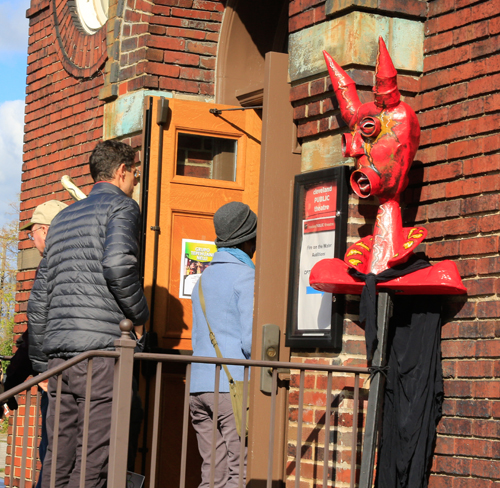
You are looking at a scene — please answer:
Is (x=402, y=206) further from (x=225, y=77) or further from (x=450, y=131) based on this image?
(x=225, y=77)

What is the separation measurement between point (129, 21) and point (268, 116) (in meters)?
2.28

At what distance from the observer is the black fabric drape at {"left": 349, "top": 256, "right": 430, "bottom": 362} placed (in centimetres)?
389

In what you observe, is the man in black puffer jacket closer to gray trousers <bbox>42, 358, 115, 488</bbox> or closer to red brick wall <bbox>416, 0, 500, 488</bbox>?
gray trousers <bbox>42, 358, 115, 488</bbox>

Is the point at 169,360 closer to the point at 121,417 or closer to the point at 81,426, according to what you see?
the point at 121,417

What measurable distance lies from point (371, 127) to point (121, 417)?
5.91 feet

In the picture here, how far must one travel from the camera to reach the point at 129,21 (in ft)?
21.3

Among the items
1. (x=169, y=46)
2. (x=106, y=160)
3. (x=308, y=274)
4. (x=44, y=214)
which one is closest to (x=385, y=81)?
(x=308, y=274)

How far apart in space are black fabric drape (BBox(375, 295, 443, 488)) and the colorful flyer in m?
2.00

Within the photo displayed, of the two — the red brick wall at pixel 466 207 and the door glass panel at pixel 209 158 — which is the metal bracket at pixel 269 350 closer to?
the red brick wall at pixel 466 207

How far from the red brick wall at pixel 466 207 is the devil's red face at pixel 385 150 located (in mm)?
287

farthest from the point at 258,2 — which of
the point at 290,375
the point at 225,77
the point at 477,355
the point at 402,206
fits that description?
the point at 477,355

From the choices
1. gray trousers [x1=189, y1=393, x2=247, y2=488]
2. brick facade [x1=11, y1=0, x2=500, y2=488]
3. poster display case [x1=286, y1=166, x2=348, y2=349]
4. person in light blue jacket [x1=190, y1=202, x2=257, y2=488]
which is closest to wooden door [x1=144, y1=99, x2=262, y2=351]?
person in light blue jacket [x1=190, y1=202, x2=257, y2=488]

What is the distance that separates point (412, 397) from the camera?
3.94m

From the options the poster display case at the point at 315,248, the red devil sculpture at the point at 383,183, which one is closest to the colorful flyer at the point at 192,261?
the poster display case at the point at 315,248
